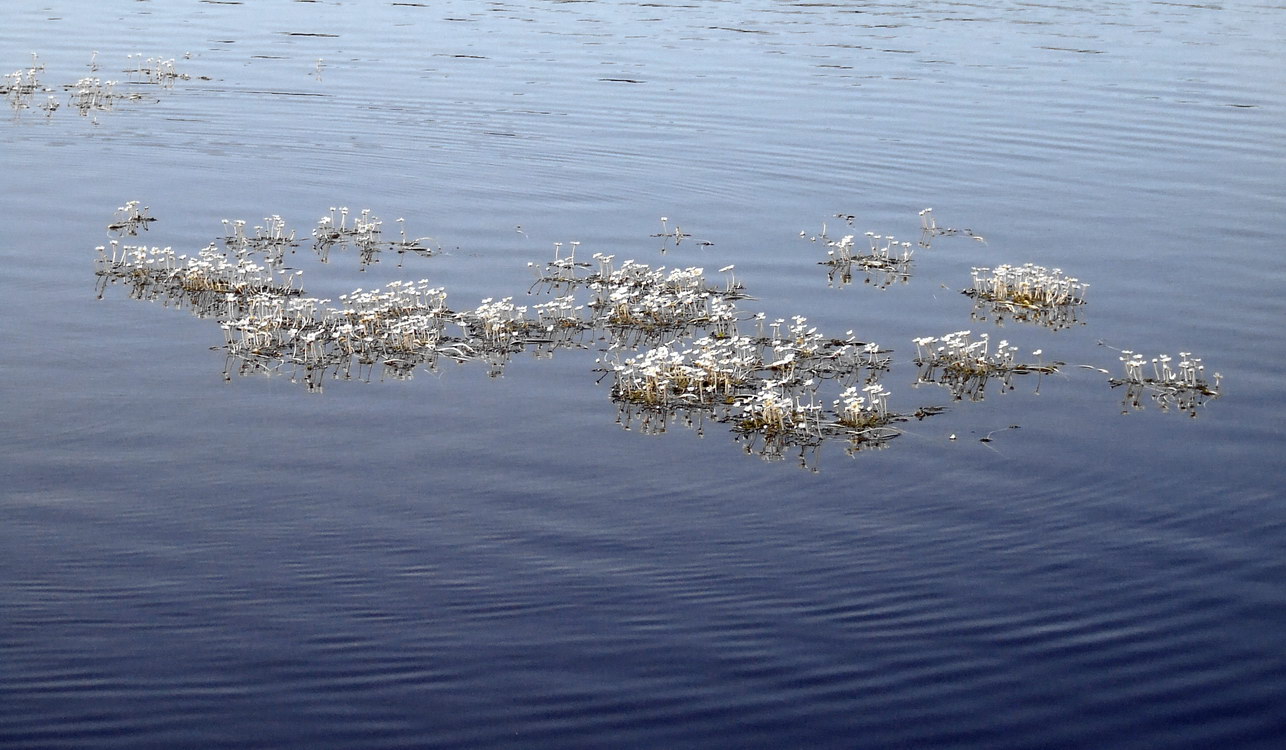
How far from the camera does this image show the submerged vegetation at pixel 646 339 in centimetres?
1352

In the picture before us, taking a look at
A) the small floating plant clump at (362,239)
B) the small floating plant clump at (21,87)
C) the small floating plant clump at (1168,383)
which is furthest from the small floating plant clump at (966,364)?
the small floating plant clump at (21,87)

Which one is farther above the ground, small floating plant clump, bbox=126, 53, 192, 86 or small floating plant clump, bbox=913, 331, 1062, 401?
small floating plant clump, bbox=126, 53, 192, 86

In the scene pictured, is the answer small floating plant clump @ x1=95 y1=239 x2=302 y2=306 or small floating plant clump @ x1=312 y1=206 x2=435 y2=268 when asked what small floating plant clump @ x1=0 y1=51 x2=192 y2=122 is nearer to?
small floating plant clump @ x1=312 y1=206 x2=435 y2=268

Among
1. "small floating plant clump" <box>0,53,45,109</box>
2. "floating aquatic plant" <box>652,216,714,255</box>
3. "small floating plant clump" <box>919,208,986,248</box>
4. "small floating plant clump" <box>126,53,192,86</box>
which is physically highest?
"small floating plant clump" <box>126,53,192,86</box>

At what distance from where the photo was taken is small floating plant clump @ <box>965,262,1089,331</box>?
16.9 metres

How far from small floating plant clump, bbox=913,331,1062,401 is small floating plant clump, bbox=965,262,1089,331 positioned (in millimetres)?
1587

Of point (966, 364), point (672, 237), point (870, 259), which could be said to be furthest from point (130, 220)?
point (966, 364)

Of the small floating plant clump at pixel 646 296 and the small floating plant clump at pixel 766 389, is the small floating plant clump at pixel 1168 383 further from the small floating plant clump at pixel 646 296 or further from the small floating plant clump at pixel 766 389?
the small floating plant clump at pixel 646 296

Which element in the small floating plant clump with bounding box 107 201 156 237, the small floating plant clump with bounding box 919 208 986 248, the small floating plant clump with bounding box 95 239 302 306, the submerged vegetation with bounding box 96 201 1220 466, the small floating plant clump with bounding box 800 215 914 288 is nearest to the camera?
the submerged vegetation with bounding box 96 201 1220 466

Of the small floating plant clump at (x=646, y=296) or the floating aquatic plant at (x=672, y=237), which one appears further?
the floating aquatic plant at (x=672, y=237)

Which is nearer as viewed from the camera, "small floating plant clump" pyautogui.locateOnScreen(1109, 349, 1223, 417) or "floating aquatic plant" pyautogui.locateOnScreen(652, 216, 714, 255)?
"small floating plant clump" pyautogui.locateOnScreen(1109, 349, 1223, 417)

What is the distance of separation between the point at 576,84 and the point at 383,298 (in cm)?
1772

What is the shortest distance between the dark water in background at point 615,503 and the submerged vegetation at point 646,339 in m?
0.36

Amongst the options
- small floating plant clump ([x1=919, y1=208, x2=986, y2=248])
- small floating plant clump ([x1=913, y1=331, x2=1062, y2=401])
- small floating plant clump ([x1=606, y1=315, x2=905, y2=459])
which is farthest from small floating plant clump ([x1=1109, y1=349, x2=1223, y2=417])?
small floating plant clump ([x1=919, y1=208, x2=986, y2=248])
